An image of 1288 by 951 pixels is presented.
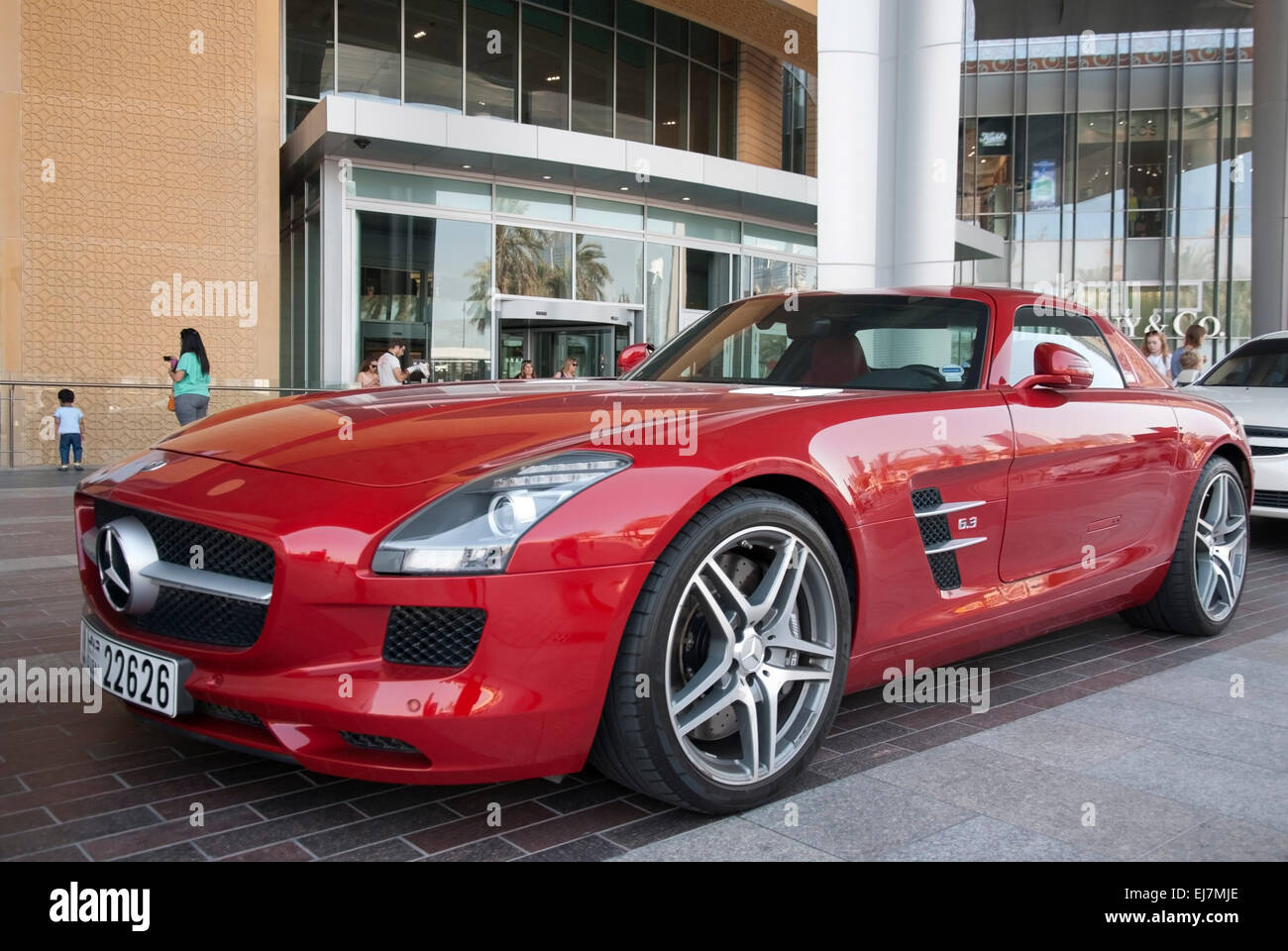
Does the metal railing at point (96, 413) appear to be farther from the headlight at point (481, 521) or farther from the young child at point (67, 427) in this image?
the headlight at point (481, 521)

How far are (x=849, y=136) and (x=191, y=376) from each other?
688 centimetres

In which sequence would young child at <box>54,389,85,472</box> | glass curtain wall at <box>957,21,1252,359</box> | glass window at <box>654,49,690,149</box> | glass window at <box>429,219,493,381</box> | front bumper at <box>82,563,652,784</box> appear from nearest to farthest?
front bumper at <box>82,563,652,784</box> < young child at <box>54,389,85,472</box> < glass window at <box>429,219,493,381</box> < glass window at <box>654,49,690,149</box> < glass curtain wall at <box>957,21,1252,359</box>

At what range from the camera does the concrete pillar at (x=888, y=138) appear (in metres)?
8.90

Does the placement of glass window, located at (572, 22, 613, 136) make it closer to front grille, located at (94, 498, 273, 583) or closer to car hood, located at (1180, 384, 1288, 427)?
car hood, located at (1180, 384, 1288, 427)

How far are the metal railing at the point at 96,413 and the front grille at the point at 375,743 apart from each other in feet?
41.8

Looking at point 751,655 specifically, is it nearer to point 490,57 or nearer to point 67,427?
point 67,427

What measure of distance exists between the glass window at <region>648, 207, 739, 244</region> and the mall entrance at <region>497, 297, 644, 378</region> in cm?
169

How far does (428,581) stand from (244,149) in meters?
15.9

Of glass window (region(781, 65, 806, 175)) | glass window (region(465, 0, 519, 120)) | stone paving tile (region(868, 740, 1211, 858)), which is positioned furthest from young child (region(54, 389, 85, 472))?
glass window (region(781, 65, 806, 175))

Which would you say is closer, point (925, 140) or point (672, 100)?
point (925, 140)

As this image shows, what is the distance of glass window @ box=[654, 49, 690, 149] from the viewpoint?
21281 mm

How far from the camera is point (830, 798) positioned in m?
2.73

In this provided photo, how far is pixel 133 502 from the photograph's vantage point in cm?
262

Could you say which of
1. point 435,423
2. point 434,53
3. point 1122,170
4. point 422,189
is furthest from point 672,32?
point 1122,170
